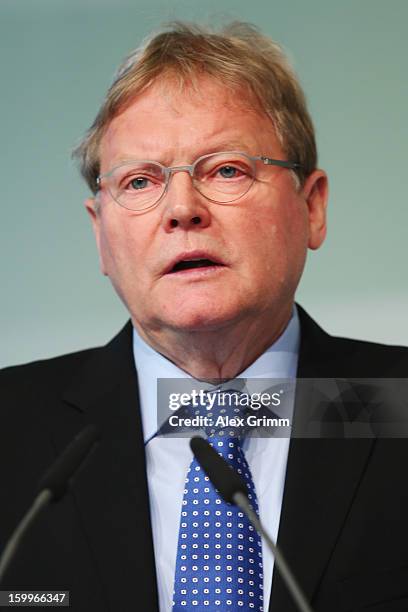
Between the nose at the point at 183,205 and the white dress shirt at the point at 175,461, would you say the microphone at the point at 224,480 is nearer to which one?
the white dress shirt at the point at 175,461

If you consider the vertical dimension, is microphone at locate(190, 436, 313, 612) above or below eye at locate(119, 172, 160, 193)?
below

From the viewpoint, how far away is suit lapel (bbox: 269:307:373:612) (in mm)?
1521

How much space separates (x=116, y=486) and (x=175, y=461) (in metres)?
0.13

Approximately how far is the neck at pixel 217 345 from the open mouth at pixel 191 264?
0.12 meters

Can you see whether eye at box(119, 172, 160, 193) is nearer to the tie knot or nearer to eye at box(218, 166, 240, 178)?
eye at box(218, 166, 240, 178)

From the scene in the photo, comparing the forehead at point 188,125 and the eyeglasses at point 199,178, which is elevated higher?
the forehead at point 188,125

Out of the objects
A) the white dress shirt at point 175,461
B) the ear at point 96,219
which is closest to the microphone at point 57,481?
the white dress shirt at point 175,461

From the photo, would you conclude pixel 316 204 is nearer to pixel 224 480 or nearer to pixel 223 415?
pixel 223 415

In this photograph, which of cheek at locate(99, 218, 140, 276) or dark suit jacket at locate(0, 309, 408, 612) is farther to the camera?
cheek at locate(99, 218, 140, 276)

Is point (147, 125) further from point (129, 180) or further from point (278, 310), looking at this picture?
point (278, 310)

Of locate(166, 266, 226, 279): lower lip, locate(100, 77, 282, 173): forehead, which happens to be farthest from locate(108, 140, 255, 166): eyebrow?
locate(166, 266, 226, 279): lower lip

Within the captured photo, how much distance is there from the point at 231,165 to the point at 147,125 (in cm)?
18

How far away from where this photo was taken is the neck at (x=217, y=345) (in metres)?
1.79

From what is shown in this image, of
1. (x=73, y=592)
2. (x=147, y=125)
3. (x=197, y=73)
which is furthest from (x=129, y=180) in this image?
(x=73, y=592)
